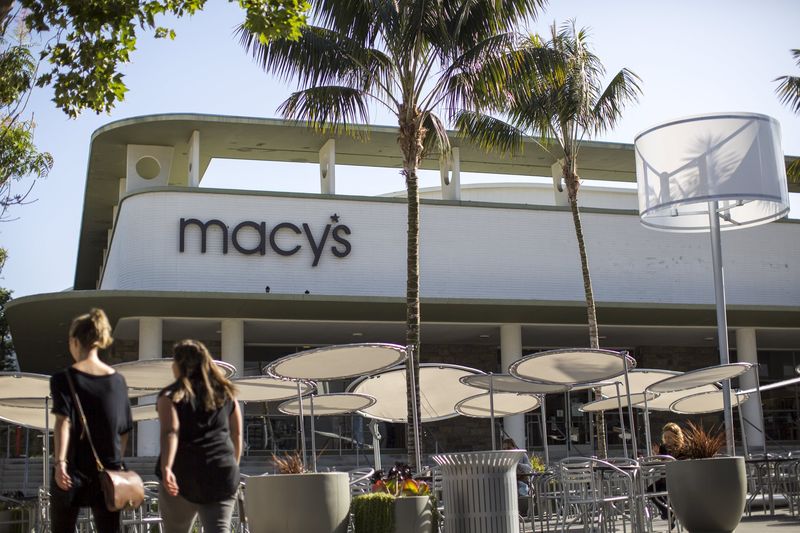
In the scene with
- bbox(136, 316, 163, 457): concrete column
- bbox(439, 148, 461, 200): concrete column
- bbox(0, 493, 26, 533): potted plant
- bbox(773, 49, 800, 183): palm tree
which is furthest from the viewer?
bbox(773, 49, 800, 183): palm tree

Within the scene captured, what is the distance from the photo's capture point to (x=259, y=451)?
80.3 ft

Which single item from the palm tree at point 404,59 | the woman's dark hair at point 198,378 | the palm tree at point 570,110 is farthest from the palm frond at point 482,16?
the woman's dark hair at point 198,378

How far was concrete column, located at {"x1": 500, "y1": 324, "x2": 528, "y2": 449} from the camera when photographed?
23.6 m

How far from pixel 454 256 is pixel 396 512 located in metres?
14.5

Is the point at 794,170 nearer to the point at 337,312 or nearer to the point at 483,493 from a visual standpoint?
the point at 337,312

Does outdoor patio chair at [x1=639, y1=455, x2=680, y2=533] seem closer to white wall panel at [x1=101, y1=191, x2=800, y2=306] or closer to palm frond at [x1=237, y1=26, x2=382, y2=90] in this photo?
palm frond at [x1=237, y1=26, x2=382, y2=90]

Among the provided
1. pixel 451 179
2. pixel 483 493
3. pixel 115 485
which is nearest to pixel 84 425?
pixel 115 485

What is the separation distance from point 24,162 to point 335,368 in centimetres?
1373

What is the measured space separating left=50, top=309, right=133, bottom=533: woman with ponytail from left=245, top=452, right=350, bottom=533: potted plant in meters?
2.96

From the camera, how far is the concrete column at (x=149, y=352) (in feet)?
69.4

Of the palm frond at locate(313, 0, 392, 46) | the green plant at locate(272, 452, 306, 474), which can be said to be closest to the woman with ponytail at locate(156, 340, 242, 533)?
the green plant at locate(272, 452, 306, 474)

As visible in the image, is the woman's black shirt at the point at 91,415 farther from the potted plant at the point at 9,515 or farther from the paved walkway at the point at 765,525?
the potted plant at the point at 9,515

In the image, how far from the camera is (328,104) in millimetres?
16031

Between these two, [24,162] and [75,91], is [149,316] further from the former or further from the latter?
[75,91]
